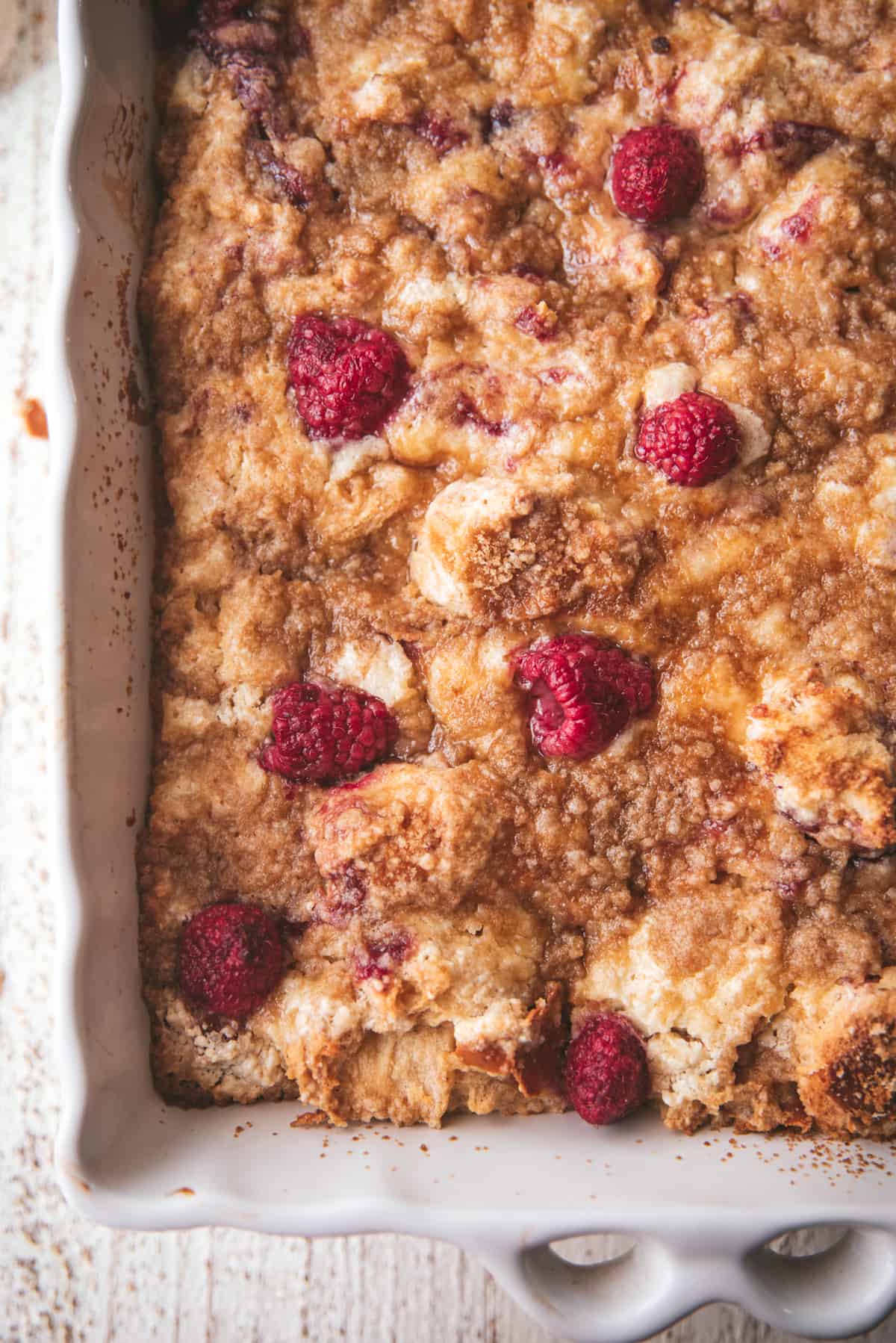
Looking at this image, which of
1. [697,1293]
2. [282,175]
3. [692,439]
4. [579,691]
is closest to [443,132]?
[282,175]

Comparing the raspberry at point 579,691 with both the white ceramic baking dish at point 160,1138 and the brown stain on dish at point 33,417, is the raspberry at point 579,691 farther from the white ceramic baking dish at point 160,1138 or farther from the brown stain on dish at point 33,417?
the brown stain on dish at point 33,417

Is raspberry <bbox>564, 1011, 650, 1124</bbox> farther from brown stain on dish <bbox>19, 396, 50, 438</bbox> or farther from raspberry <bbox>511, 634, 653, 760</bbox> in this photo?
brown stain on dish <bbox>19, 396, 50, 438</bbox>

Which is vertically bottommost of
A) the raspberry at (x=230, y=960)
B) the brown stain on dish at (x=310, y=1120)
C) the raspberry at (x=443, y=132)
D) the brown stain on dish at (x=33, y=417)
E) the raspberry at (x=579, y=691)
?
the brown stain on dish at (x=310, y=1120)

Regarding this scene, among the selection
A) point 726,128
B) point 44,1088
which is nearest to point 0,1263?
point 44,1088

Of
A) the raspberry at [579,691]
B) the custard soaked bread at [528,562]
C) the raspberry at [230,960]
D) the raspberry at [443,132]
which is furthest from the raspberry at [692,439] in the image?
the raspberry at [230,960]

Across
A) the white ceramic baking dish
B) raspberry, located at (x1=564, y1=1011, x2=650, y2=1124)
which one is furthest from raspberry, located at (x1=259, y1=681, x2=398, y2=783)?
raspberry, located at (x1=564, y1=1011, x2=650, y2=1124)

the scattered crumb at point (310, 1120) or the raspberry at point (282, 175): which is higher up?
the raspberry at point (282, 175)

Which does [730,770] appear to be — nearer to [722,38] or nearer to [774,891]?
[774,891]
